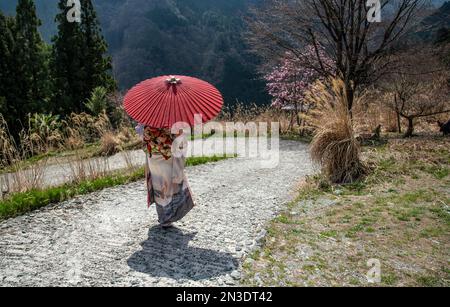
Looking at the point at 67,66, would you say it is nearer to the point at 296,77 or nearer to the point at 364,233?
the point at 296,77

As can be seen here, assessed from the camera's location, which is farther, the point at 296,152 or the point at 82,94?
the point at 82,94

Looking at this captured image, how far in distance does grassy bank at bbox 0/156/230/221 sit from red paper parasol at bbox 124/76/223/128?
2275mm

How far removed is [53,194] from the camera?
5.27 metres

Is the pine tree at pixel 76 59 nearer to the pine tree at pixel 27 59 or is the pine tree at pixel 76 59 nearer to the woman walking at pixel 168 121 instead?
the pine tree at pixel 27 59

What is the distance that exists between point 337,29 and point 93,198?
8134mm

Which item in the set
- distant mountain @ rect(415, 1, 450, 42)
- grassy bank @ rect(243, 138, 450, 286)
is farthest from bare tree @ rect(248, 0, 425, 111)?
grassy bank @ rect(243, 138, 450, 286)

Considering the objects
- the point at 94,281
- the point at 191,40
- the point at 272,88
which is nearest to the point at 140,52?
the point at 191,40

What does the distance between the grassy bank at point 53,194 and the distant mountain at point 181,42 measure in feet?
167

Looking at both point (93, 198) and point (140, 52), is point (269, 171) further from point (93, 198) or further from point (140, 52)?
point (140, 52)

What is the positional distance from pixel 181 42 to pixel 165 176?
7902 centimetres

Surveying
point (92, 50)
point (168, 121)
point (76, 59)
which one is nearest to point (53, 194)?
point (168, 121)

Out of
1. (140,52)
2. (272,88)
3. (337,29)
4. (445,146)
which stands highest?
(140,52)

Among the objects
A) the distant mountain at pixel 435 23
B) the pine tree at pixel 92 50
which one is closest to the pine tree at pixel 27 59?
the pine tree at pixel 92 50

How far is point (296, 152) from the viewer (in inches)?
355
